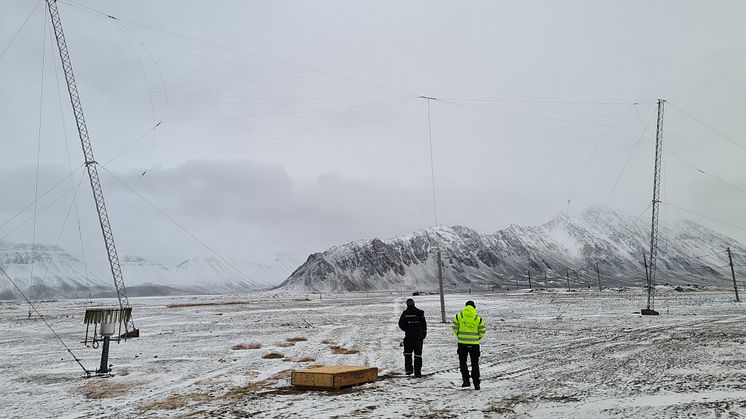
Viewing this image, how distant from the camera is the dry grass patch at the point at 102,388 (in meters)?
12.6

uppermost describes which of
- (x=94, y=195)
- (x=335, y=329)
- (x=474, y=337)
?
(x=94, y=195)

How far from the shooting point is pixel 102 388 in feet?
44.5

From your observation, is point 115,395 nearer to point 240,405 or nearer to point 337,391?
point 240,405

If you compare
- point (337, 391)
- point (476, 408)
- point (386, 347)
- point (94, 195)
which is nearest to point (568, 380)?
point (476, 408)

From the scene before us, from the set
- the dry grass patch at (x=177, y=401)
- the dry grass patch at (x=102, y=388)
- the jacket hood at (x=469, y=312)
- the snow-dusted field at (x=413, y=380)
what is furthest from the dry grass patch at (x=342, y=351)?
the jacket hood at (x=469, y=312)

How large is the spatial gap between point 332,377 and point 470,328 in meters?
3.61

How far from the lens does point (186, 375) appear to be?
15344 millimetres

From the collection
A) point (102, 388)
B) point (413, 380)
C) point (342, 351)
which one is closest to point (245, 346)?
point (342, 351)

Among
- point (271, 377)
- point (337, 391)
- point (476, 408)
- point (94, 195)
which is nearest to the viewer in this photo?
point (476, 408)

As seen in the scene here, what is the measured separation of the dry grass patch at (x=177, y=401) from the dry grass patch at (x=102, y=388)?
191 cm

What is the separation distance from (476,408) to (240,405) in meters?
5.10

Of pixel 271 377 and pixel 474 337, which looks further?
pixel 271 377

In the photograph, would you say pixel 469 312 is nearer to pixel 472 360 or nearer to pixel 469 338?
pixel 469 338

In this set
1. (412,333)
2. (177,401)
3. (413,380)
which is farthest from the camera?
(412,333)
